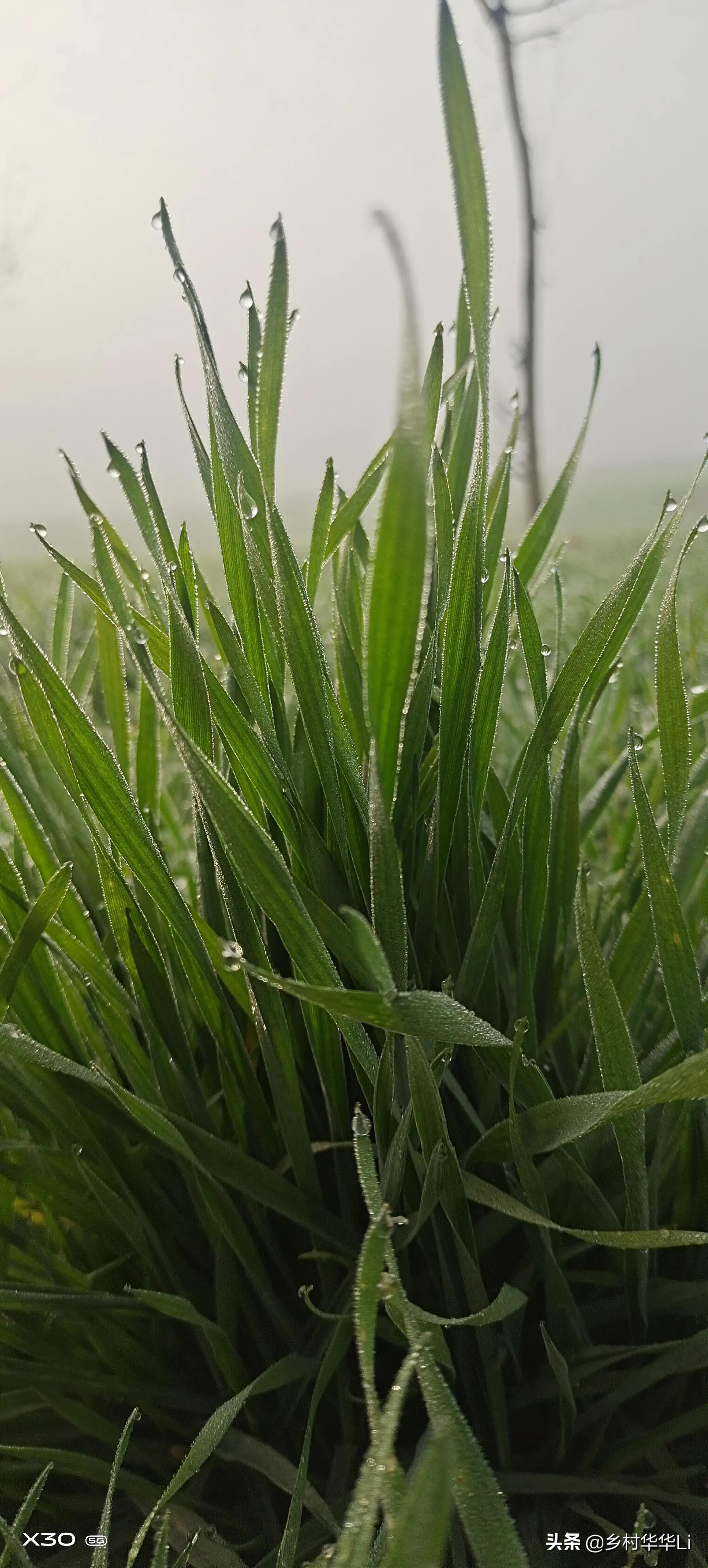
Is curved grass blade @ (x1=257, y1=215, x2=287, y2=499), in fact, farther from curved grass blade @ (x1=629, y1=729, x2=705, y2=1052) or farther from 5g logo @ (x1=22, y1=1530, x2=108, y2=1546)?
5g logo @ (x1=22, y1=1530, x2=108, y2=1546)

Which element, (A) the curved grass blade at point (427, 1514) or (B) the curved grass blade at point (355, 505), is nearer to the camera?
(A) the curved grass blade at point (427, 1514)

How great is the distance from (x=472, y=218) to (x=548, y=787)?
121mm

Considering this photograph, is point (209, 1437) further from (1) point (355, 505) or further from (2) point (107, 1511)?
(1) point (355, 505)

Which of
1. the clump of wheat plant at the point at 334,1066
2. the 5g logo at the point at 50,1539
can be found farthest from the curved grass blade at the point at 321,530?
the 5g logo at the point at 50,1539

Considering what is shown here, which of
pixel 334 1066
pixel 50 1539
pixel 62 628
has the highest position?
pixel 62 628

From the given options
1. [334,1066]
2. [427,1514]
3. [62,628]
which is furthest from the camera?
[62,628]

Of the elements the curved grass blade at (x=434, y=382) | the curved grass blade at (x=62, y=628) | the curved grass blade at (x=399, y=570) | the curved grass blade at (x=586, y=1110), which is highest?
the curved grass blade at (x=434, y=382)

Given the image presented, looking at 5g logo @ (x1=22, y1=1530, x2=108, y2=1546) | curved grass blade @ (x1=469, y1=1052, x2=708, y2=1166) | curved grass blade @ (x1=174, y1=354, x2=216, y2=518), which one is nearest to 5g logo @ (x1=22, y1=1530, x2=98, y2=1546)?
5g logo @ (x1=22, y1=1530, x2=108, y2=1546)

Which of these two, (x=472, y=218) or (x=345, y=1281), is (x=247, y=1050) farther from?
(x=472, y=218)

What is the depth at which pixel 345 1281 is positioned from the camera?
23 centimetres

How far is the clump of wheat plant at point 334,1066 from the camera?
0.20 m

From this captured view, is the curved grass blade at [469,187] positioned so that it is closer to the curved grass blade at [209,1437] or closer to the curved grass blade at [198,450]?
the curved grass blade at [198,450]

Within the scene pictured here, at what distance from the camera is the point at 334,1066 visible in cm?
23

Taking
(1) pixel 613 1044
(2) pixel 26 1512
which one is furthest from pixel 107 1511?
(1) pixel 613 1044
